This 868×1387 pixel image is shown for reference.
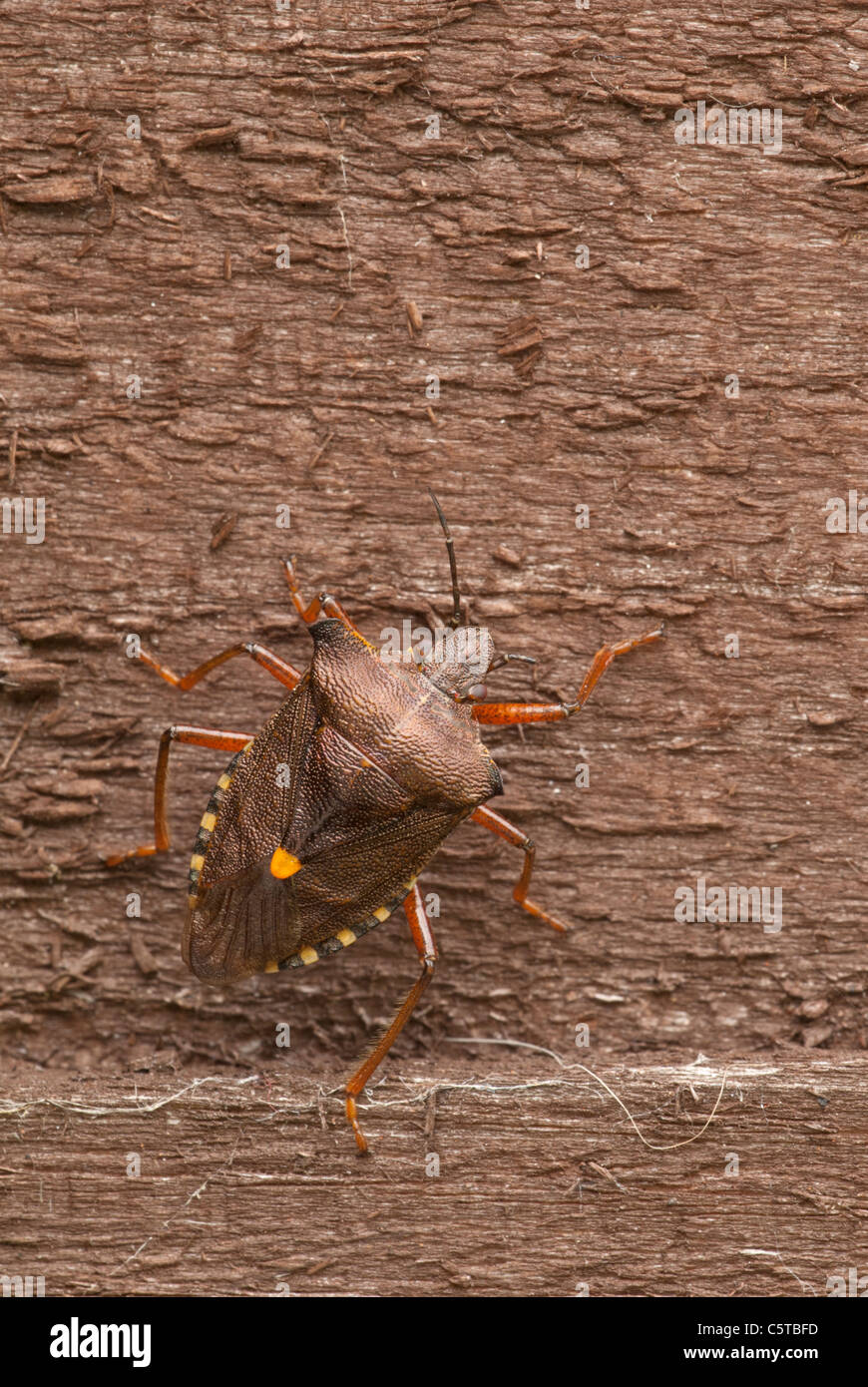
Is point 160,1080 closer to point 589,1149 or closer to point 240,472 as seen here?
point 589,1149

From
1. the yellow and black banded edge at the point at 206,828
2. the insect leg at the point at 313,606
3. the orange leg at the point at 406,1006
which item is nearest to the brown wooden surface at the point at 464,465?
the insect leg at the point at 313,606

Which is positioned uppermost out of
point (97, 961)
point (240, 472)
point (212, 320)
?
point (212, 320)

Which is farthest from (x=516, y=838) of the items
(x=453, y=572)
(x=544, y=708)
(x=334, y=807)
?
(x=453, y=572)

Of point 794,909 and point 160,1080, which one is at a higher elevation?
point 794,909

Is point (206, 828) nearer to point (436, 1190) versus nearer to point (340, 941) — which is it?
point (340, 941)

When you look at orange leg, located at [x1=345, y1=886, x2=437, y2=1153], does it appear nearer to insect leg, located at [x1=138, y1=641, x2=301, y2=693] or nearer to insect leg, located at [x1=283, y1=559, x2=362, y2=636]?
insect leg, located at [x1=138, y1=641, x2=301, y2=693]

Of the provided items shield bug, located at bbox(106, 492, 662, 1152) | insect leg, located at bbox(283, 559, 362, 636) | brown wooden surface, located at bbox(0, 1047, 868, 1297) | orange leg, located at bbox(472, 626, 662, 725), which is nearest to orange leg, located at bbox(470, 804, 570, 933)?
shield bug, located at bbox(106, 492, 662, 1152)

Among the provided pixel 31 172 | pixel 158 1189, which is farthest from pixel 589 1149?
pixel 31 172
